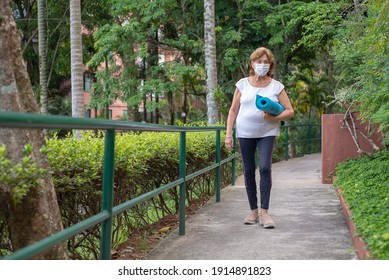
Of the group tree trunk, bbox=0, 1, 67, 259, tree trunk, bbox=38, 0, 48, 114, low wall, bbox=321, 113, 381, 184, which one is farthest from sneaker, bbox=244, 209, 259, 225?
tree trunk, bbox=38, 0, 48, 114

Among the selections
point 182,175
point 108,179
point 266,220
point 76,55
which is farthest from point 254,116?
point 76,55

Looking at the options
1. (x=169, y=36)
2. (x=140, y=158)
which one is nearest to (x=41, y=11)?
(x=169, y=36)

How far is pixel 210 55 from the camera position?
51.8 ft

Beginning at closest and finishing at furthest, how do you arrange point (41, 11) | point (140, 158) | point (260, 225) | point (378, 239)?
point (378, 239), point (140, 158), point (260, 225), point (41, 11)

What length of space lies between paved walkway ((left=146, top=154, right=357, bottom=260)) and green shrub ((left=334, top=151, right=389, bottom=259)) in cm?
25

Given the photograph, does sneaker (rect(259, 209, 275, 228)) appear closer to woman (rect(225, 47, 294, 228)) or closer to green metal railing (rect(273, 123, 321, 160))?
woman (rect(225, 47, 294, 228))

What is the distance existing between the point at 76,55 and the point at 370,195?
10905 mm

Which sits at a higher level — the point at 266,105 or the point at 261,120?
the point at 266,105

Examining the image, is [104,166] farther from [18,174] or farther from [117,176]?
[117,176]

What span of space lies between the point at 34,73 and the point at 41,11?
339 inches

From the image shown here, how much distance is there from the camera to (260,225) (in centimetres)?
624

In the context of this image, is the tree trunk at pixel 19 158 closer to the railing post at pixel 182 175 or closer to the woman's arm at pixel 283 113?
the railing post at pixel 182 175

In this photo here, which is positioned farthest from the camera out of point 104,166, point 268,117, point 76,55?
point 76,55
